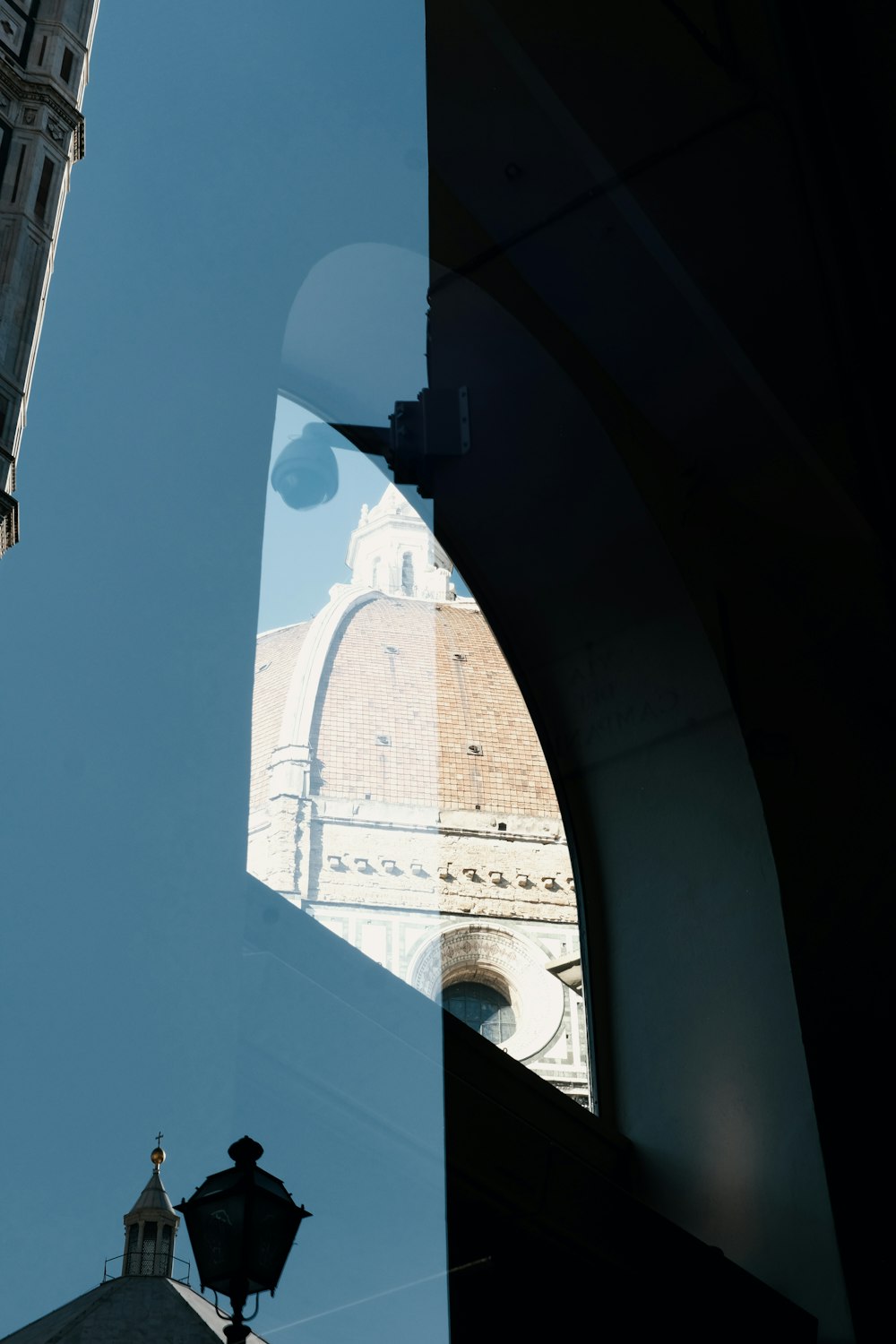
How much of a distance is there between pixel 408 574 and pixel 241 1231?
29.2 meters

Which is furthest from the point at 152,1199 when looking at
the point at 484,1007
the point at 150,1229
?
the point at 484,1007

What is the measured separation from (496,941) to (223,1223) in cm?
2250

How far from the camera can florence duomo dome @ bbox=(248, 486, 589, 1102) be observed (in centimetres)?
2069

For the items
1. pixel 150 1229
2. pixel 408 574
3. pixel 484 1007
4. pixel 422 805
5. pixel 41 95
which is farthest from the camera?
pixel 408 574

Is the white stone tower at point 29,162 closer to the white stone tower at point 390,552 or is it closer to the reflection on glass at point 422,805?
the reflection on glass at point 422,805

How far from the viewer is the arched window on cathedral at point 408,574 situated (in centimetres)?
3072

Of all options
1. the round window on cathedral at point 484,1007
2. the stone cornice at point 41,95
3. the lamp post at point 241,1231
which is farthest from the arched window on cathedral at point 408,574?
the lamp post at point 241,1231

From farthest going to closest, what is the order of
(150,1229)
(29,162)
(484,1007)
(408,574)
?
(408,574), (484,1007), (150,1229), (29,162)

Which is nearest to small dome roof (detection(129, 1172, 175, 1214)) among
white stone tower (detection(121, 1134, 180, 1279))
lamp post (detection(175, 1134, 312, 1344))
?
white stone tower (detection(121, 1134, 180, 1279))

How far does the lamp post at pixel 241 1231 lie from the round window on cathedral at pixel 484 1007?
66.0ft

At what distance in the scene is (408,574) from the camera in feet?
101

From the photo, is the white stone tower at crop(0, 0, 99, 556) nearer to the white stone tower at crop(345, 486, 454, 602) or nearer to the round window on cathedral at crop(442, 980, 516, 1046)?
the round window on cathedral at crop(442, 980, 516, 1046)

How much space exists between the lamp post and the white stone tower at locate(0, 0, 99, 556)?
214cm

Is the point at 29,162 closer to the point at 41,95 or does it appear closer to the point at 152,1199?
the point at 41,95
